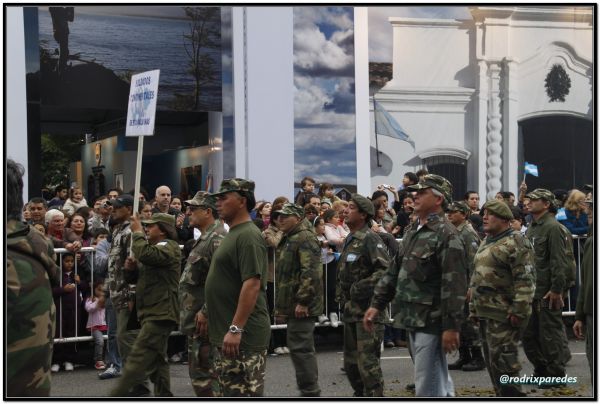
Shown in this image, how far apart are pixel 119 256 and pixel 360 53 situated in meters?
12.5

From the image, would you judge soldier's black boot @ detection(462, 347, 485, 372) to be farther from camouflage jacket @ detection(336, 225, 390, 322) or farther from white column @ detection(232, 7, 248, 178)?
→ white column @ detection(232, 7, 248, 178)

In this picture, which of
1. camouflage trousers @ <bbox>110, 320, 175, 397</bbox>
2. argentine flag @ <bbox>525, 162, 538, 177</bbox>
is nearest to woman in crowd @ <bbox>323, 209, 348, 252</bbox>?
camouflage trousers @ <bbox>110, 320, 175, 397</bbox>

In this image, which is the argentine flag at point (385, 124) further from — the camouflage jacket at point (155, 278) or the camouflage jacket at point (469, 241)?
the camouflage jacket at point (155, 278)

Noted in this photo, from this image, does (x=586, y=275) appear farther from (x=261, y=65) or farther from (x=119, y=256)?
(x=261, y=65)

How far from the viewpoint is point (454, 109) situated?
2405cm

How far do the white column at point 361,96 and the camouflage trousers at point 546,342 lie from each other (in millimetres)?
10484

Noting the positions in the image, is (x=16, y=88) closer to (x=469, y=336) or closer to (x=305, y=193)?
(x=305, y=193)

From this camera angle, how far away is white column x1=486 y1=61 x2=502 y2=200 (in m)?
24.0

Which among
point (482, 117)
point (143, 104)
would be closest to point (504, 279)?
point (143, 104)

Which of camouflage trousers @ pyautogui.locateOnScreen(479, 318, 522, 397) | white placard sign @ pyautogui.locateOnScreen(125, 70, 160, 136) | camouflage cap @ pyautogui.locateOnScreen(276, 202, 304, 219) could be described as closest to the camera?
camouflage trousers @ pyautogui.locateOnScreen(479, 318, 522, 397)

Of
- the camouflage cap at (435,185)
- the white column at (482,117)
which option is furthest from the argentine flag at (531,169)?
the camouflage cap at (435,185)

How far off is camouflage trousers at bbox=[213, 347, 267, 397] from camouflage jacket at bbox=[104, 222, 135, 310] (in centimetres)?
242

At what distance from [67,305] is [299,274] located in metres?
3.23

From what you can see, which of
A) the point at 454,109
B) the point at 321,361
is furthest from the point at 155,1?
the point at 321,361
